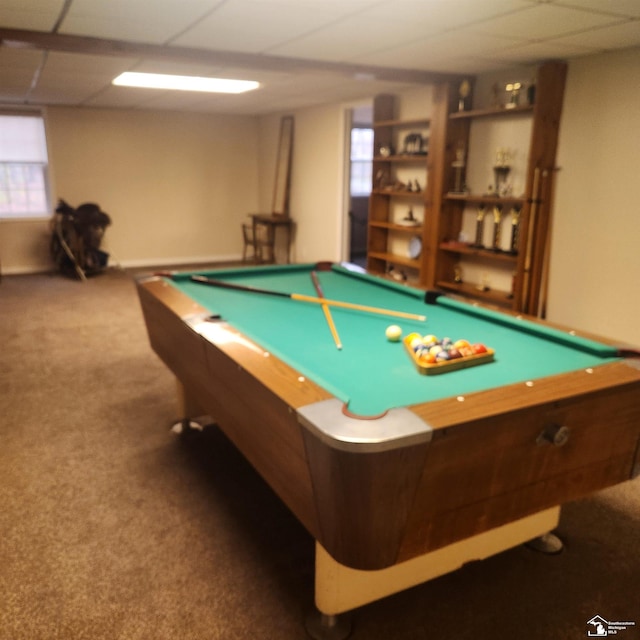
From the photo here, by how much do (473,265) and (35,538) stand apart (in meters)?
3.86

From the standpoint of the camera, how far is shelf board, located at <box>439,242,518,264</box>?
13.9 feet

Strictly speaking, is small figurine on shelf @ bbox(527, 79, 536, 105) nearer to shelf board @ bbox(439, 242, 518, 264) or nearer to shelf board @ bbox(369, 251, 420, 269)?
shelf board @ bbox(439, 242, 518, 264)

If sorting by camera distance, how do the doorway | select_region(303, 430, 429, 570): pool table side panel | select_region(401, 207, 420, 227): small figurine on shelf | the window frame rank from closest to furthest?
1. select_region(303, 430, 429, 570): pool table side panel
2. select_region(401, 207, 420, 227): small figurine on shelf
3. the window frame
4. the doorway

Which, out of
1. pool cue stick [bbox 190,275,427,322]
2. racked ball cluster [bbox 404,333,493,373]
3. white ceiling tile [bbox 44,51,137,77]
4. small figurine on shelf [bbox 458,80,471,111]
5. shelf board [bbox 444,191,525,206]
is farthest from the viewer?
small figurine on shelf [bbox 458,80,471,111]

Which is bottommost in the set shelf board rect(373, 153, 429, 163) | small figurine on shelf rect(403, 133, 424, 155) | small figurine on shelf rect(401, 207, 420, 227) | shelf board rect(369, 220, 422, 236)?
shelf board rect(369, 220, 422, 236)

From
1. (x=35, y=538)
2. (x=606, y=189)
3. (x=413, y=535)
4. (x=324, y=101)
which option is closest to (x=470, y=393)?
(x=413, y=535)

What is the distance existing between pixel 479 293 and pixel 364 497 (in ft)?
11.6

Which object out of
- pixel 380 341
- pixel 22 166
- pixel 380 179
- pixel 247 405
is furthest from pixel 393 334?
pixel 22 166

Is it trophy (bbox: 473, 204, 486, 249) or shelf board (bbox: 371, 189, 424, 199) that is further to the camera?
shelf board (bbox: 371, 189, 424, 199)

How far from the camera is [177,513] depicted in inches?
91.2

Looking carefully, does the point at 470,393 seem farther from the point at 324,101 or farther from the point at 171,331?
the point at 324,101

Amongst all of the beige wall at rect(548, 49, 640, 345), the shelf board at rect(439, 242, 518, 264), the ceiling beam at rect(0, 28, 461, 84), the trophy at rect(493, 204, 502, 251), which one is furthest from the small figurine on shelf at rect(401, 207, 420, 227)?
the beige wall at rect(548, 49, 640, 345)

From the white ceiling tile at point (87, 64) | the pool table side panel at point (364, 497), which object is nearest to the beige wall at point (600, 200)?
the pool table side panel at point (364, 497)

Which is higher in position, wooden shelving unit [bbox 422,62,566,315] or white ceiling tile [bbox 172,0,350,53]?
white ceiling tile [bbox 172,0,350,53]
